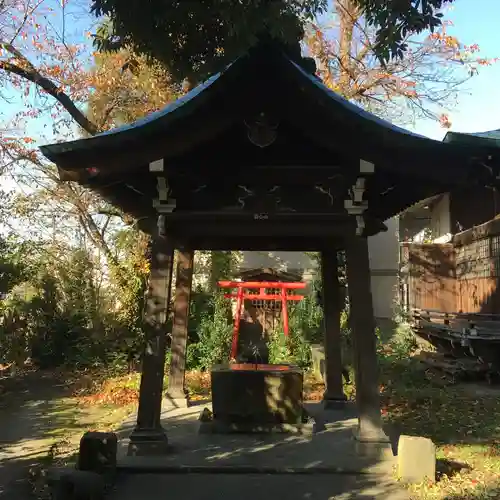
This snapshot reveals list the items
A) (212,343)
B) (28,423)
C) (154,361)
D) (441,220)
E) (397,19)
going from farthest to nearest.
→ (441,220) → (212,343) → (28,423) → (154,361) → (397,19)

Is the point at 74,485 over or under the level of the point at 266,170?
under

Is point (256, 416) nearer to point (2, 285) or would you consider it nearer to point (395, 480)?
point (395, 480)

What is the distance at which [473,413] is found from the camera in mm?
8953

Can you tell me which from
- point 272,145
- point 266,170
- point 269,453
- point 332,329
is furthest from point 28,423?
point 272,145

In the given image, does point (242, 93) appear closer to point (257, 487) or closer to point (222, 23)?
point (222, 23)

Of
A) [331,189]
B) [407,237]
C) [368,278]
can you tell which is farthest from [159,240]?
[407,237]

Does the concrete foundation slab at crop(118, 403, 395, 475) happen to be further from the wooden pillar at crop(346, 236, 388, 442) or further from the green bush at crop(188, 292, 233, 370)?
the green bush at crop(188, 292, 233, 370)

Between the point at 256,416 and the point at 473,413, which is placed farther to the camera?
the point at 473,413

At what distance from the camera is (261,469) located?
524 cm

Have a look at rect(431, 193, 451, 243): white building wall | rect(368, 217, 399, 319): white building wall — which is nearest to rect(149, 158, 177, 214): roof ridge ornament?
rect(431, 193, 451, 243): white building wall

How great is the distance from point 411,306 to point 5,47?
564 inches

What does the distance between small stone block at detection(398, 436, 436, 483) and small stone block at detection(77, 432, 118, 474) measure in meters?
2.83

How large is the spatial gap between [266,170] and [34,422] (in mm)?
6093

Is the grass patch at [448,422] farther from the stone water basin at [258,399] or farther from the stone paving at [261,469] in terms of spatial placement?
the stone water basin at [258,399]
